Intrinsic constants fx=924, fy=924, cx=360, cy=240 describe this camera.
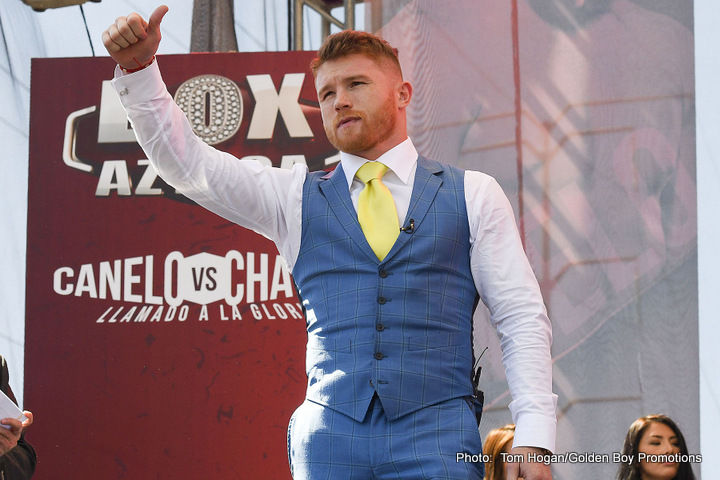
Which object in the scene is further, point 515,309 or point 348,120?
point 348,120

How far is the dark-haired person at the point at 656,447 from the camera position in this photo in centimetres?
290

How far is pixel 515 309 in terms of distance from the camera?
159 cm

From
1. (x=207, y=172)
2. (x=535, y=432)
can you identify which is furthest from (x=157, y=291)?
(x=535, y=432)

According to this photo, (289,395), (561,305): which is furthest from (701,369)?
(289,395)

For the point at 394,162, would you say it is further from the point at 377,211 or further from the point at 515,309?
the point at 515,309

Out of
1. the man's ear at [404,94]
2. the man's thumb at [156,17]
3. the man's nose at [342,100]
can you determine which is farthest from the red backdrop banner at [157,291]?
the man's thumb at [156,17]

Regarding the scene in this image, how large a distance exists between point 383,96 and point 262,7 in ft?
6.72

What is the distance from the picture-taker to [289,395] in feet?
9.84

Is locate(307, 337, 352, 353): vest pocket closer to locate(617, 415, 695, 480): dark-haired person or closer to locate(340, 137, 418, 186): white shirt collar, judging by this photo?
locate(340, 137, 418, 186): white shirt collar

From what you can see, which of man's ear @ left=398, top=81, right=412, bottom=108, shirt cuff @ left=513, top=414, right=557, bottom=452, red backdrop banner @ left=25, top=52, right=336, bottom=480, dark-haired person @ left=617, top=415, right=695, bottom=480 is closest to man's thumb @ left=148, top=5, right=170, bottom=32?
man's ear @ left=398, top=81, right=412, bottom=108

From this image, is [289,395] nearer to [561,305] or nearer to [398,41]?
[561,305]

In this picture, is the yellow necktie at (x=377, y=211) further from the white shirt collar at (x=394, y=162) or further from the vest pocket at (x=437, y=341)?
the vest pocket at (x=437, y=341)

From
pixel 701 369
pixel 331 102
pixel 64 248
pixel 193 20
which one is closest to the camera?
pixel 331 102

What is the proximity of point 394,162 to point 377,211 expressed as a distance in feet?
0.46
